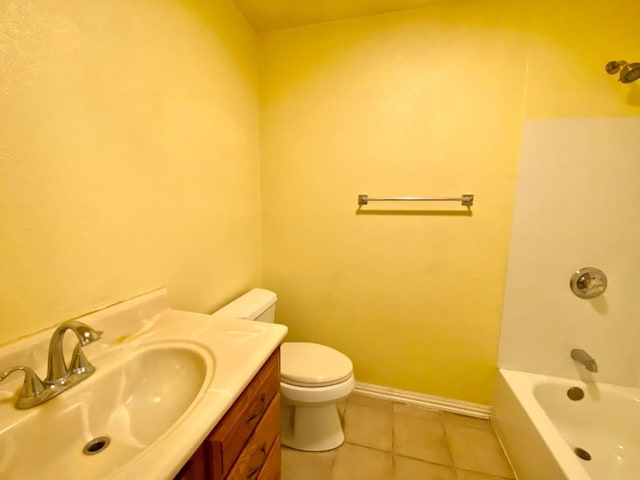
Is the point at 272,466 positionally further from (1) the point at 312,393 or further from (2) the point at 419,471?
(2) the point at 419,471

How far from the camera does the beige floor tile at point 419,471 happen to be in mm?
1220

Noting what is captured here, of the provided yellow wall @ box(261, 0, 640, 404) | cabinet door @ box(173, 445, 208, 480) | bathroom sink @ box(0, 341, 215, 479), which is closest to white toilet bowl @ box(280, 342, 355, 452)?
yellow wall @ box(261, 0, 640, 404)

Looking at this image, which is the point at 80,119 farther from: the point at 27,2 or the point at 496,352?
the point at 496,352

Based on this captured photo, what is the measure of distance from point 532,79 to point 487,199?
60 cm

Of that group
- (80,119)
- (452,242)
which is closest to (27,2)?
(80,119)

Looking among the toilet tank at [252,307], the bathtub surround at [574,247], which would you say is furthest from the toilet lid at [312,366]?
the bathtub surround at [574,247]

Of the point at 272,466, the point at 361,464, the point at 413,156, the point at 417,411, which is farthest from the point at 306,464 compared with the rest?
the point at 413,156

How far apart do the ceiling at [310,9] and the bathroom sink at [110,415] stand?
1.65m

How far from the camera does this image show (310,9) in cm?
140

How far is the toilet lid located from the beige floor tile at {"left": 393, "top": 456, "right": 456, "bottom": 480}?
0.48 m

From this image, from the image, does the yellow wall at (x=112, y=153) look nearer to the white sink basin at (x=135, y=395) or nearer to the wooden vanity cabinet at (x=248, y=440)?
the white sink basin at (x=135, y=395)

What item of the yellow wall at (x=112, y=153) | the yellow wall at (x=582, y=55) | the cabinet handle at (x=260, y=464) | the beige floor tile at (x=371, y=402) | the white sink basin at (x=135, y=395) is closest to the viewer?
the white sink basin at (x=135, y=395)

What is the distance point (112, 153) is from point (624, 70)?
203 centimetres

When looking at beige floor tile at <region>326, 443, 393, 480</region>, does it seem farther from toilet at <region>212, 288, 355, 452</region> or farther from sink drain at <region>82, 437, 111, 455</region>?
sink drain at <region>82, 437, 111, 455</region>
